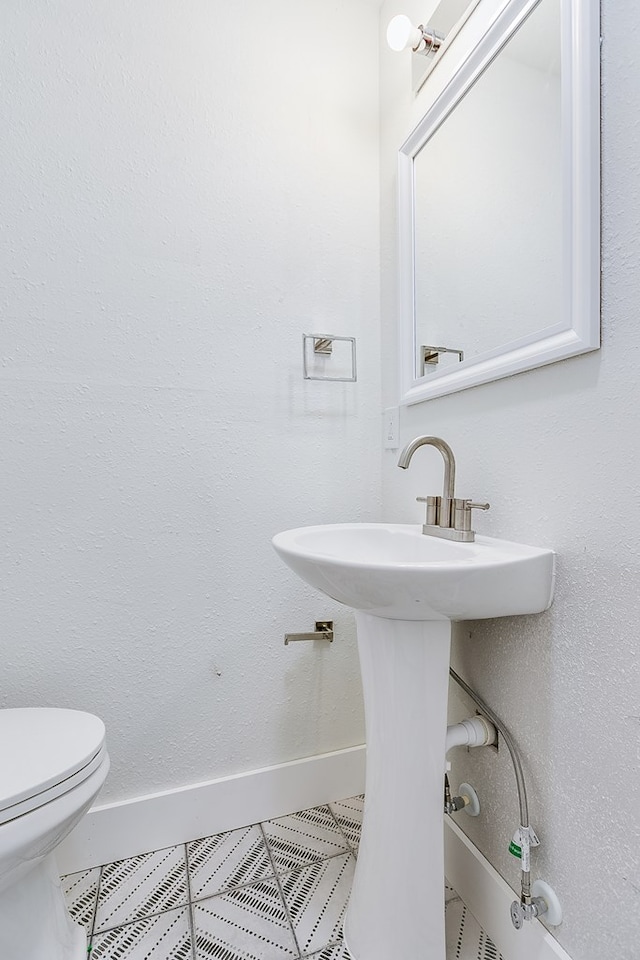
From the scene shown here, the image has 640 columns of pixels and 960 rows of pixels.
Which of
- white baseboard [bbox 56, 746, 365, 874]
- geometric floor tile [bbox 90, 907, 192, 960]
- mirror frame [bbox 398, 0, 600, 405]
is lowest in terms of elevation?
geometric floor tile [bbox 90, 907, 192, 960]

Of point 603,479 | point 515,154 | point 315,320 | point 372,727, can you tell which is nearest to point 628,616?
point 603,479

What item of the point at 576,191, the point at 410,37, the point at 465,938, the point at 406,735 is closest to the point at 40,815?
the point at 406,735

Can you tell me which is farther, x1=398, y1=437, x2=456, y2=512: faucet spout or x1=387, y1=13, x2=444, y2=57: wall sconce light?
x1=387, y1=13, x2=444, y2=57: wall sconce light

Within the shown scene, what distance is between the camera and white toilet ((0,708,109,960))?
2.43 ft

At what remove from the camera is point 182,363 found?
1244 mm

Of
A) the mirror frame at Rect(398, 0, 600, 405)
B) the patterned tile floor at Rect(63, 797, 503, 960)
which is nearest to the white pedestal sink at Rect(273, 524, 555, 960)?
the patterned tile floor at Rect(63, 797, 503, 960)

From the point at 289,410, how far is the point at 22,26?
107 cm

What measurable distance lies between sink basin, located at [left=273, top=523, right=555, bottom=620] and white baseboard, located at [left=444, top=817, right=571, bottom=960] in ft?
1.88

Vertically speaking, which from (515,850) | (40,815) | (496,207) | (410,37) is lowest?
(515,850)

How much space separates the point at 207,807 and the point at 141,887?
0.69ft

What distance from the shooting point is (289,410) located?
1353 mm

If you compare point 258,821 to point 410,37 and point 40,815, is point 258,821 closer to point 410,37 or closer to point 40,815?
point 40,815

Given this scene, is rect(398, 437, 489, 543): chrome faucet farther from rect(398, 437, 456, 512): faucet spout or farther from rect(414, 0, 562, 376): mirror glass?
Answer: rect(414, 0, 562, 376): mirror glass

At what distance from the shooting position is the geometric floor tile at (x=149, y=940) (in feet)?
3.07
